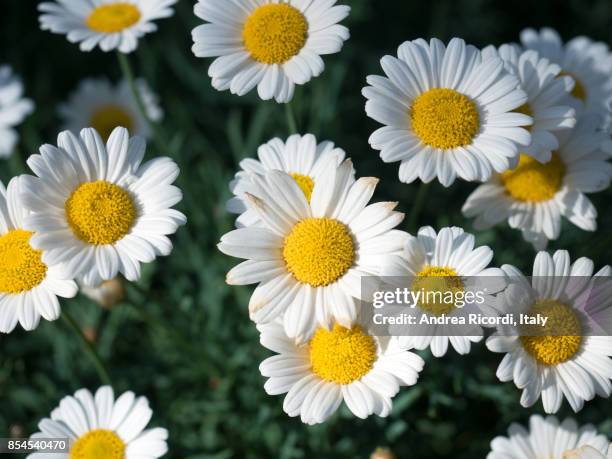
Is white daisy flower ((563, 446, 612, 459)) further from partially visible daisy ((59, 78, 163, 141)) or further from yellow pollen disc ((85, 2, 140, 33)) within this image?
partially visible daisy ((59, 78, 163, 141))

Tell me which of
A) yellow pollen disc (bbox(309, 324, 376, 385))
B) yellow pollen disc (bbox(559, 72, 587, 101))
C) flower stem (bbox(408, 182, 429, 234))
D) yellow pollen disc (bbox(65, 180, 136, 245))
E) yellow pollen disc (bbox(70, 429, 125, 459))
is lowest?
yellow pollen disc (bbox(70, 429, 125, 459))

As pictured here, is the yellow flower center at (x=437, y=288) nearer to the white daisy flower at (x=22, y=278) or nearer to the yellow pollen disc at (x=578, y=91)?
the white daisy flower at (x=22, y=278)

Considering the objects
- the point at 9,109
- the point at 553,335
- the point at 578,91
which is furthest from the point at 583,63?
the point at 9,109

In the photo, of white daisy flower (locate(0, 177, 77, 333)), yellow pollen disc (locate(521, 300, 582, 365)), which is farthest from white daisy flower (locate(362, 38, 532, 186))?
white daisy flower (locate(0, 177, 77, 333))

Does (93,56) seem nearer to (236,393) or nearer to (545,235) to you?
(236,393)

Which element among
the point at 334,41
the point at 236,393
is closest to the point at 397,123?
the point at 334,41
